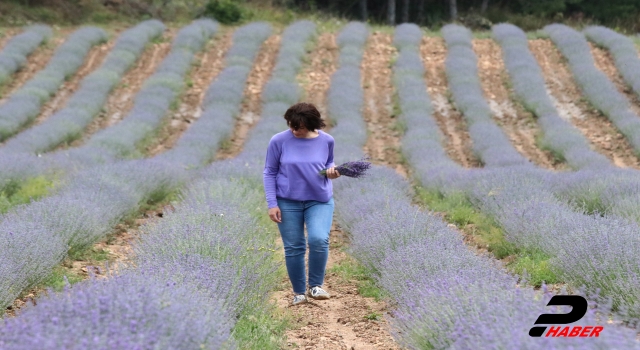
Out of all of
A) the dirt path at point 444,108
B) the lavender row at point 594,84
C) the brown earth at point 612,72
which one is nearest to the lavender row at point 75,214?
the dirt path at point 444,108

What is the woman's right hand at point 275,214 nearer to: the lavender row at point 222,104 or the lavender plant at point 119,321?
the lavender plant at point 119,321

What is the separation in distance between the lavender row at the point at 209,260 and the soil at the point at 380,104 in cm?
524

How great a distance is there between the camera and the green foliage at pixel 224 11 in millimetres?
21000

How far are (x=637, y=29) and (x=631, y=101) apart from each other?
11692mm

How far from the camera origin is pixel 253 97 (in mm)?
15406

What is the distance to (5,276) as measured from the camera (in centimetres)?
411

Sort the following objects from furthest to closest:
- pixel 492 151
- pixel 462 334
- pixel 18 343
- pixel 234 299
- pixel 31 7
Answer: pixel 31 7 → pixel 492 151 → pixel 234 299 → pixel 462 334 → pixel 18 343

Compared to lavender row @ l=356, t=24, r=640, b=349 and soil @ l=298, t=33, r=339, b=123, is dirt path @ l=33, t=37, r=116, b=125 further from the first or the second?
lavender row @ l=356, t=24, r=640, b=349

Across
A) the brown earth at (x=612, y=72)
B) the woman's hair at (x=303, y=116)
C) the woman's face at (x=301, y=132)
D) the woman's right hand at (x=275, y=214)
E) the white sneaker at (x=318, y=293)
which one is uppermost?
the woman's hair at (x=303, y=116)

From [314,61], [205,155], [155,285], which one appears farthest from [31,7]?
[155,285]

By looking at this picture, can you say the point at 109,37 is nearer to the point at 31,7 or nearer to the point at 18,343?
the point at 31,7

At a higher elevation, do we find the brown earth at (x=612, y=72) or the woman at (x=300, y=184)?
the woman at (x=300, y=184)

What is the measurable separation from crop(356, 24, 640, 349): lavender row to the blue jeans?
42 cm

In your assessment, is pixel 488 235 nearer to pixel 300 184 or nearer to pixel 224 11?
pixel 300 184
